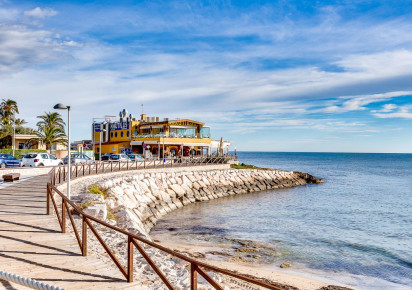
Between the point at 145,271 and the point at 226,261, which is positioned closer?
the point at 145,271

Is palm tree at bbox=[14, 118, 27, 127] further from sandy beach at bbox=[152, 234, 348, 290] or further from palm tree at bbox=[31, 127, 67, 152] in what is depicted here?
sandy beach at bbox=[152, 234, 348, 290]

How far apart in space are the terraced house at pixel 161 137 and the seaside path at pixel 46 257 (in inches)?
1607

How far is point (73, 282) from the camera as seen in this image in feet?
21.9

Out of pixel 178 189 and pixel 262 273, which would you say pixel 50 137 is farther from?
pixel 262 273

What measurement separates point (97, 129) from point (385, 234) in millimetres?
56943

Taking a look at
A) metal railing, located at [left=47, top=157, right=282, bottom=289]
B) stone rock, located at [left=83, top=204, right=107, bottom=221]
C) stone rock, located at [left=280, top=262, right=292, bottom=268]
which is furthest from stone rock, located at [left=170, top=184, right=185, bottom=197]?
stone rock, located at [left=280, top=262, right=292, bottom=268]

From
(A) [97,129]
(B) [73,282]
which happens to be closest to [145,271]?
(B) [73,282]

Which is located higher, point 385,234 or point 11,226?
point 11,226

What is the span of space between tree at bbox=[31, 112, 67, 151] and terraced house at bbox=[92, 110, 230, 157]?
5.11m

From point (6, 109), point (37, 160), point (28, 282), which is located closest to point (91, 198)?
point (28, 282)

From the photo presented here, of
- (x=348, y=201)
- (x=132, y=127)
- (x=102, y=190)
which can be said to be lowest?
(x=348, y=201)

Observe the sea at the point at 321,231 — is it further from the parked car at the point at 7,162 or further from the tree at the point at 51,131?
the tree at the point at 51,131

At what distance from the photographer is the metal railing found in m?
5.48

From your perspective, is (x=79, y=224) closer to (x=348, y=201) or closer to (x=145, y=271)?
(x=145, y=271)
